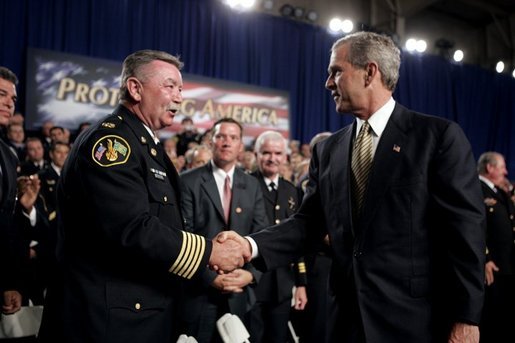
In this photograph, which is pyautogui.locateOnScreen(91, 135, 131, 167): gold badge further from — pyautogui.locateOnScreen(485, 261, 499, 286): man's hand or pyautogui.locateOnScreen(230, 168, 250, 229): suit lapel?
pyautogui.locateOnScreen(485, 261, 499, 286): man's hand

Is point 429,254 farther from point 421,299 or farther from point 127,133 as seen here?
point 127,133

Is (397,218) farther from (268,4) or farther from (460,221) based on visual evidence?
(268,4)

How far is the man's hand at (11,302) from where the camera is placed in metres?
2.58

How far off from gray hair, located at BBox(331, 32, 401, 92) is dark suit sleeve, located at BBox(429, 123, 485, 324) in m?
0.33

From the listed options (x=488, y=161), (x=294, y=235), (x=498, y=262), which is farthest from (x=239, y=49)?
(x=294, y=235)

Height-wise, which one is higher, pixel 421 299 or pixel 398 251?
pixel 398 251

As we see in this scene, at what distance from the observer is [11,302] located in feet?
8.51

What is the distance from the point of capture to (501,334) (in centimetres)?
506

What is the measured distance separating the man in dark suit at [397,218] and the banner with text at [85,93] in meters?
7.08

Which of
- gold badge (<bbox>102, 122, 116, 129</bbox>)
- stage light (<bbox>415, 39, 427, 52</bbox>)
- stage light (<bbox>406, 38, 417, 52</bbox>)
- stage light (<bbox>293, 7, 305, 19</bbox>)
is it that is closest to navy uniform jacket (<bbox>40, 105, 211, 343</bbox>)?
gold badge (<bbox>102, 122, 116, 129</bbox>)

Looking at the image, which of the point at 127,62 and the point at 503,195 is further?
the point at 503,195

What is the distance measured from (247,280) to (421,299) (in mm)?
1219

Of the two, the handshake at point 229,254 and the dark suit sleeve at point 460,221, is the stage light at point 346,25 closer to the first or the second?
the handshake at point 229,254

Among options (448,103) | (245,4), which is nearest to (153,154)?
(245,4)
